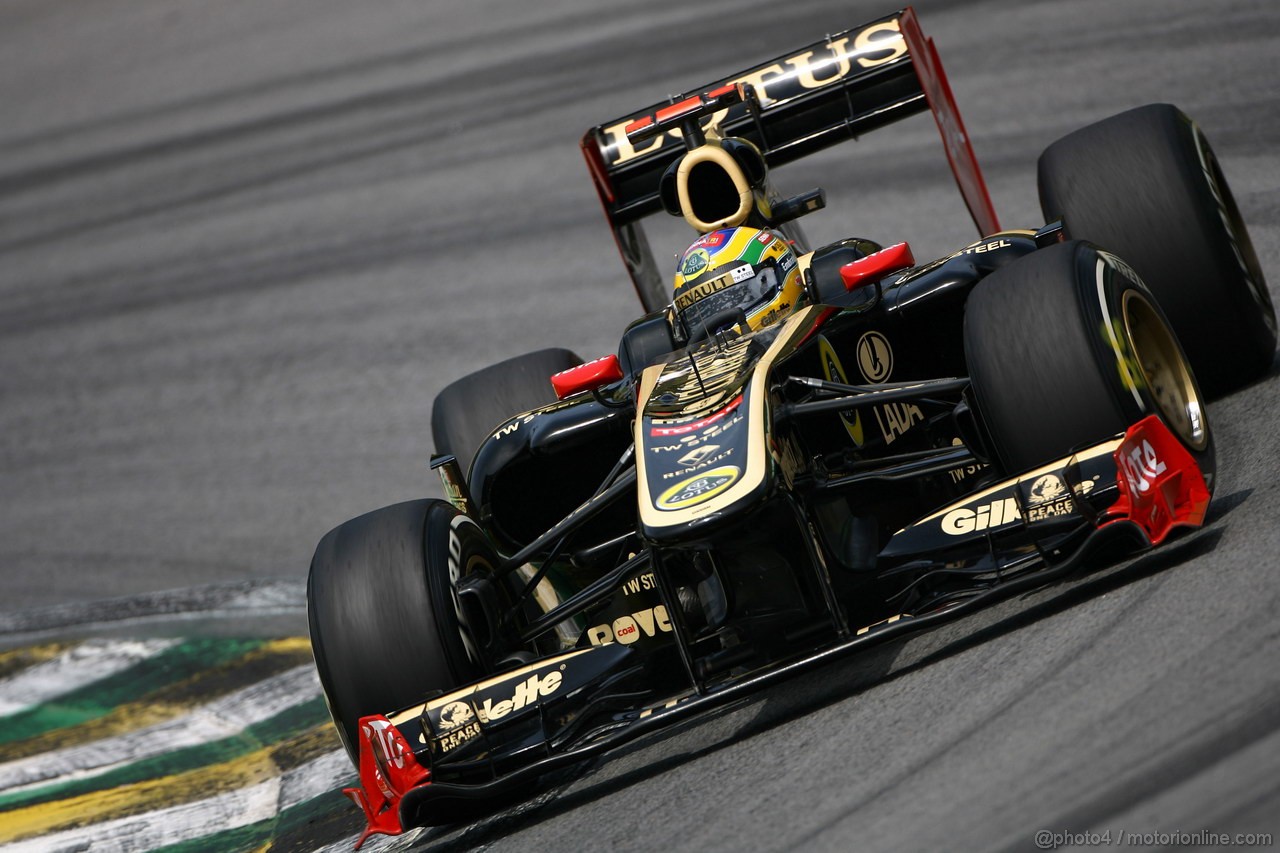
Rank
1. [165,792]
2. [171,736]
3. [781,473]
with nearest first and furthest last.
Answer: [781,473] < [165,792] < [171,736]

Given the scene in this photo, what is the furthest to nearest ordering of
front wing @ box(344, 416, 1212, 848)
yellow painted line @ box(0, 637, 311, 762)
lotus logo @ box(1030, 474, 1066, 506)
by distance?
yellow painted line @ box(0, 637, 311, 762), lotus logo @ box(1030, 474, 1066, 506), front wing @ box(344, 416, 1212, 848)

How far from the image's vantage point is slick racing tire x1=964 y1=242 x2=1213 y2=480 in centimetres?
567

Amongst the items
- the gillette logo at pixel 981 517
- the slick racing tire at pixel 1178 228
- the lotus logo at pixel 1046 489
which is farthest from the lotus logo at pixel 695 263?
the lotus logo at pixel 1046 489

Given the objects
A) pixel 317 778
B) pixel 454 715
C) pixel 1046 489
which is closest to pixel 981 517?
pixel 1046 489

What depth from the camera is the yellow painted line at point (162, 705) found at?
27.9ft

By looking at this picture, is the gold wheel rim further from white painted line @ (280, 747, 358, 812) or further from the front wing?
white painted line @ (280, 747, 358, 812)

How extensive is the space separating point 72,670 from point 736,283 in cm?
465

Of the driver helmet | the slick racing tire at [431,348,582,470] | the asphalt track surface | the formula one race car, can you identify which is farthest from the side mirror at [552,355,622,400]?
the asphalt track surface

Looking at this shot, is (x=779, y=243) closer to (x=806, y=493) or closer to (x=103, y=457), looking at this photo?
(x=806, y=493)

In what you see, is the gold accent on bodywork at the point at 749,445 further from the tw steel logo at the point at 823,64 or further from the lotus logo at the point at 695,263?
the tw steel logo at the point at 823,64

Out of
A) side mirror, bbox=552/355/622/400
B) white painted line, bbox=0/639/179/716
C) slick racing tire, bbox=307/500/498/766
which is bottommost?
white painted line, bbox=0/639/179/716

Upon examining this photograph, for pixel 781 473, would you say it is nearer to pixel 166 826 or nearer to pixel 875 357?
pixel 875 357

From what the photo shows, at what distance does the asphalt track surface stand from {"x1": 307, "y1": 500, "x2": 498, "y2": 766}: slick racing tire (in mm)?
553

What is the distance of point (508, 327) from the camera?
12.7 metres
